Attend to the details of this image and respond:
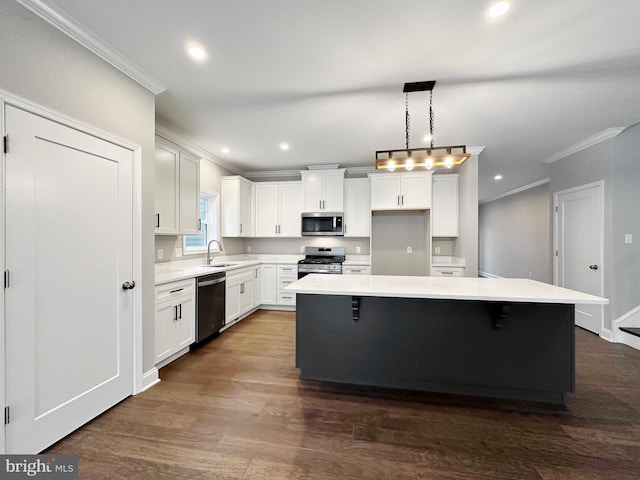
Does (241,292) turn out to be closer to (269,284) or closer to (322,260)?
(269,284)

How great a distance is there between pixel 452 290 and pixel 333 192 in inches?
123

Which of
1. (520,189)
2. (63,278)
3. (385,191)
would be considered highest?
(520,189)

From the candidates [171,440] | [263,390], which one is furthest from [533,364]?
[171,440]

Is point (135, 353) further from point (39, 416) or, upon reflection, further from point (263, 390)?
point (263, 390)

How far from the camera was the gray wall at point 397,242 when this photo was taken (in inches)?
197

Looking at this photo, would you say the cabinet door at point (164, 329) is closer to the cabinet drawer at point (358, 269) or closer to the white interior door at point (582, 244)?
the cabinet drawer at point (358, 269)

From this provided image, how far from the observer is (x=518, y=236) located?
22.9ft

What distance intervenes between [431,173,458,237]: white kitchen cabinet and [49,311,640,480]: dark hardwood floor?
254 cm

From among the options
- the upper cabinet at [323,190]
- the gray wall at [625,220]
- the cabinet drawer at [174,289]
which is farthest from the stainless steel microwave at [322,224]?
the gray wall at [625,220]

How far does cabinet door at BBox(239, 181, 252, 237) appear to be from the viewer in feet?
15.9

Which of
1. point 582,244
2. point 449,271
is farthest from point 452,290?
point 582,244

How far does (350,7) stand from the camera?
62.7 inches

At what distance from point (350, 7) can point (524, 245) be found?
24.1 ft

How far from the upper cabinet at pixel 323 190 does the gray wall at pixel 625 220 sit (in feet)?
12.3
